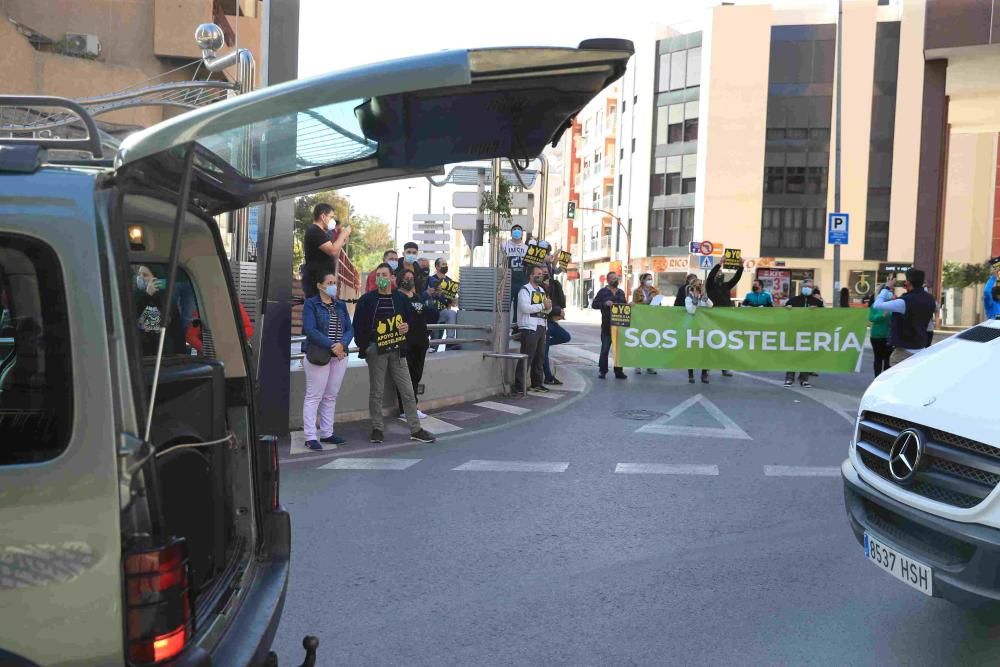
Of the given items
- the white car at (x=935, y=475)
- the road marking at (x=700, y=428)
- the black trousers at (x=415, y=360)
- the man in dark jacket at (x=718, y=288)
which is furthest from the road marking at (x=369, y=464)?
the man in dark jacket at (x=718, y=288)

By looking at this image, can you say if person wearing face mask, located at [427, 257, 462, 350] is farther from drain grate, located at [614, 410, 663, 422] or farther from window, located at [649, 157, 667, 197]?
window, located at [649, 157, 667, 197]

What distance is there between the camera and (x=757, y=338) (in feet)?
47.4

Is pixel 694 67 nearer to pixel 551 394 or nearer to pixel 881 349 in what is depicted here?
pixel 881 349

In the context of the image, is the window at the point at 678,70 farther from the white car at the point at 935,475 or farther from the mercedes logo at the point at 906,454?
the mercedes logo at the point at 906,454

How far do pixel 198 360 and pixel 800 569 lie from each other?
11.9 ft

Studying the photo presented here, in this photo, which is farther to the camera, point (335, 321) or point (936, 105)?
point (936, 105)

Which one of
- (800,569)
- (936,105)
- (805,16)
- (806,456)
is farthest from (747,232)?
(800,569)

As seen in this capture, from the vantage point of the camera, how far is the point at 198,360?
3289mm

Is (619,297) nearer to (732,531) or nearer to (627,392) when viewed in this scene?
(627,392)

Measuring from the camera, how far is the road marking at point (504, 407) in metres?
11.3

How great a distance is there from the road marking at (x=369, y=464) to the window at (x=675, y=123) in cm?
5080

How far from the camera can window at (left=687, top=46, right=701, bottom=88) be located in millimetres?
54250

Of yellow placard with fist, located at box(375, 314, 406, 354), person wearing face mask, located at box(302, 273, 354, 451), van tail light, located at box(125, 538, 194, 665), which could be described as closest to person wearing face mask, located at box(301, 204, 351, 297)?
person wearing face mask, located at box(302, 273, 354, 451)

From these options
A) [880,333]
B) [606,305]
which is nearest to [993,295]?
[880,333]
